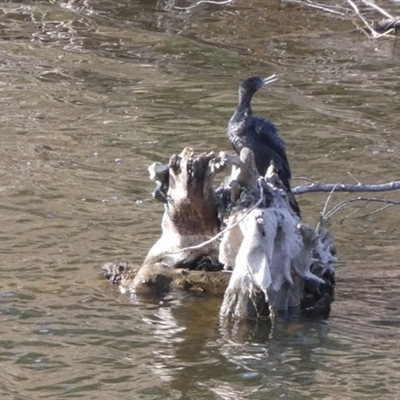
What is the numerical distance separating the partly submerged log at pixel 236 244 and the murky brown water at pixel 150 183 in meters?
0.13

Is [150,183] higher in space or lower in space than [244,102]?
lower

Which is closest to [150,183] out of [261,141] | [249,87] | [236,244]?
[249,87]

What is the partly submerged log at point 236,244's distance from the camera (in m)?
5.45

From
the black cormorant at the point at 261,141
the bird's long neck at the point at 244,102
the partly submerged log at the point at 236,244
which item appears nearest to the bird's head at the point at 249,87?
the bird's long neck at the point at 244,102

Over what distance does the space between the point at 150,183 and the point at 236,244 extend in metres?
2.68

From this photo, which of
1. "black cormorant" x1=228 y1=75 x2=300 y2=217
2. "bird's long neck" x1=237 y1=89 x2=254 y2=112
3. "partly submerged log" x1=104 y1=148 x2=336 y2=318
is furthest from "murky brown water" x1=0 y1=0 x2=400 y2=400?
"bird's long neck" x1=237 y1=89 x2=254 y2=112

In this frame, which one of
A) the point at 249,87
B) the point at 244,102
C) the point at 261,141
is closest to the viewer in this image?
the point at 261,141

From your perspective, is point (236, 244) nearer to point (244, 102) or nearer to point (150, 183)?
point (244, 102)

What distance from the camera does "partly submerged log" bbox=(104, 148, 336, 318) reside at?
5449 millimetres

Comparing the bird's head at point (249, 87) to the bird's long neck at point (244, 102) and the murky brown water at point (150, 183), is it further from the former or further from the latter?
the murky brown water at point (150, 183)

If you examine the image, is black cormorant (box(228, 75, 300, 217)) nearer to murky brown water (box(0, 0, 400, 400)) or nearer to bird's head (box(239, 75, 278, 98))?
bird's head (box(239, 75, 278, 98))

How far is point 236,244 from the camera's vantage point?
5.64 meters

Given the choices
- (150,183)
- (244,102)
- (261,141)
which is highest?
(244,102)

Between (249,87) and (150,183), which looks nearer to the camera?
(249,87)
